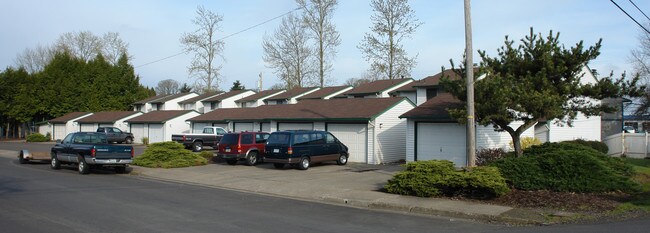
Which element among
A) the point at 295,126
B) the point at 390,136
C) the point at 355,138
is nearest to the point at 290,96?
the point at 295,126

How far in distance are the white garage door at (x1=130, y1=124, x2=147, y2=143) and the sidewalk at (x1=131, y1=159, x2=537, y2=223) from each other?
29049 millimetres

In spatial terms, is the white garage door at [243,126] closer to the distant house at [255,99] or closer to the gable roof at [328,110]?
the gable roof at [328,110]

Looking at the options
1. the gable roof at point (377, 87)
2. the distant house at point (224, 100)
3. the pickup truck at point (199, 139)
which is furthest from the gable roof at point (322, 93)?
the pickup truck at point (199, 139)

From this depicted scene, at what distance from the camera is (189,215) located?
1074 cm

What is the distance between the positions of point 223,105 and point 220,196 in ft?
142

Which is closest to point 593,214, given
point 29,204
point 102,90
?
point 29,204

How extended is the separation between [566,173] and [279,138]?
1221 cm

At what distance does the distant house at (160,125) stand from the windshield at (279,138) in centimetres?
2765

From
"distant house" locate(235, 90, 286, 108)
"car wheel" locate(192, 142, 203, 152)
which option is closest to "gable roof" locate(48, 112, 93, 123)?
"distant house" locate(235, 90, 286, 108)

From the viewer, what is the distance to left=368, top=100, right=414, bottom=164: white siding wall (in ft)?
84.7

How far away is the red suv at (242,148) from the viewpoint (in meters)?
24.6

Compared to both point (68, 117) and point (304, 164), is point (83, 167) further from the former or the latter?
point (68, 117)

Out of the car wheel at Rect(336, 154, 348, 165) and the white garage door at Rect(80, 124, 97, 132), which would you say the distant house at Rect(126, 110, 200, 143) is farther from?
the car wheel at Rect(336, 154, 348, 165)

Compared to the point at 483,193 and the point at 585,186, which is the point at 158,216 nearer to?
the point at 483,193
